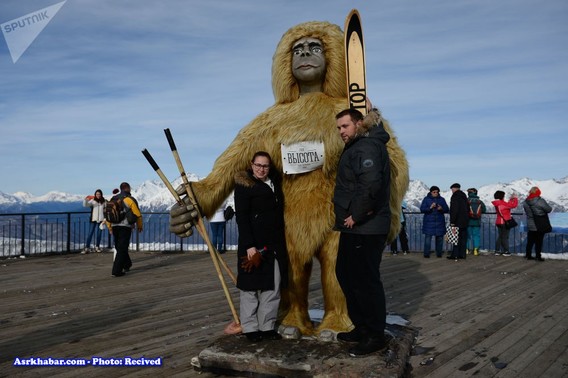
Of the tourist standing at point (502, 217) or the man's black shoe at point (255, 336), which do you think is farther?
the tourist standing at point (502, 217)

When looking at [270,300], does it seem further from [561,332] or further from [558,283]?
[558,283]

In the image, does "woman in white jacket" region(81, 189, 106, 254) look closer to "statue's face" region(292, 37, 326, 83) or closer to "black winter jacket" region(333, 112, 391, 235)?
"statue's face" region(292, 37, 326, 83)

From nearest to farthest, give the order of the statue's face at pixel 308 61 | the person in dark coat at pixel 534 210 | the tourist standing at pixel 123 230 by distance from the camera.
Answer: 1. the statue's face at pixel 308 61
2. the tourist standing at pixel 123 230
3. the person in dark coat at pixel 534 210

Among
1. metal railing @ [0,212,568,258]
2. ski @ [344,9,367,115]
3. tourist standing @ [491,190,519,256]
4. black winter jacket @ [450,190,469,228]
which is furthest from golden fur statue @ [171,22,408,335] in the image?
tourist standing @ [491,190,519,256]

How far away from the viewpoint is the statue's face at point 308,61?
11.7ft

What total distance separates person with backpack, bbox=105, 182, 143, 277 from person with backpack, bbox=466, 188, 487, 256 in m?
6.67

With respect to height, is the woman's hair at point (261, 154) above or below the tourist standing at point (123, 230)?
above

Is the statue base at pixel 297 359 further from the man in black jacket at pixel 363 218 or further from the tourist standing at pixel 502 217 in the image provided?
the tourist standing at pixel 502 217

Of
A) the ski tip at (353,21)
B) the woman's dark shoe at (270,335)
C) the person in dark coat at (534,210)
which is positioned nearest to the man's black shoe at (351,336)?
the woman's dark shoe at (270,335)

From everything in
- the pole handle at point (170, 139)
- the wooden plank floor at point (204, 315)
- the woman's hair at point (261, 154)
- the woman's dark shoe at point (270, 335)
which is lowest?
the wooden plank floor at point (204, 315)

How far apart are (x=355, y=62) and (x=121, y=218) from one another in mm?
5275

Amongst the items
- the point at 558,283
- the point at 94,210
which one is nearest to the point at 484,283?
the point at 558,283

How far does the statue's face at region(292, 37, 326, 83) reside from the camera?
3559mm

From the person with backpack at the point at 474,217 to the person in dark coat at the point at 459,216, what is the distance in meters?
0.34
